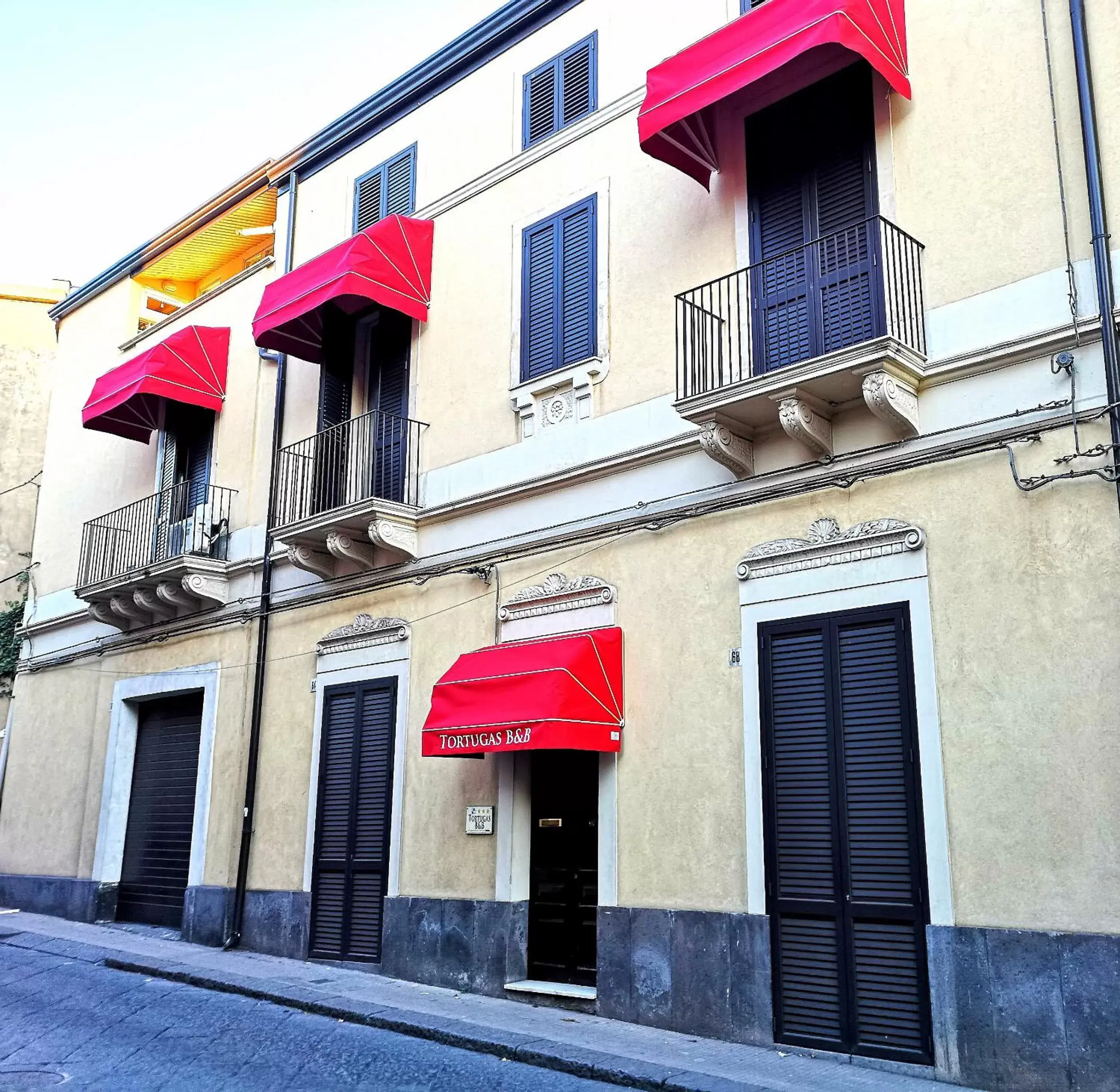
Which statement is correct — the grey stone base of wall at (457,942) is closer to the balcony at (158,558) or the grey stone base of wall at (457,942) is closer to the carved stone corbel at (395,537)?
the carved stone corbel at (395,537)

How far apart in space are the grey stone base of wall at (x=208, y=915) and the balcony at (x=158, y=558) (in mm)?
3944

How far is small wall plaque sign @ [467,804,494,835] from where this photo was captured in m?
11.9

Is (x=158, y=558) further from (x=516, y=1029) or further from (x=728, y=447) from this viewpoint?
(x=728, y=447)

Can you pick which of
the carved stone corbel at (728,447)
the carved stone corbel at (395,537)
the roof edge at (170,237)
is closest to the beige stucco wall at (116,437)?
the roof edge at (170,237)

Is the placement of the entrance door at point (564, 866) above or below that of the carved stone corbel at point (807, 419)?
below

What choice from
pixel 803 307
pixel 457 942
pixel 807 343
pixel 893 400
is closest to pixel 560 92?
pixel 803 307

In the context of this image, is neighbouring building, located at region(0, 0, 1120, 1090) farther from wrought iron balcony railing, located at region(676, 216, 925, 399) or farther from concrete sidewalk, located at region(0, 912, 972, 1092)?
concrete sidewalk, located at region(0, 912, 972, 1092)

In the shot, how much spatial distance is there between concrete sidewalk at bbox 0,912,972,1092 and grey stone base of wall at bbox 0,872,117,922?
2.32 m

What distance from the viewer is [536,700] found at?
1062 cm

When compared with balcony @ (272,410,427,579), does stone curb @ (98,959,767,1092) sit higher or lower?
lower

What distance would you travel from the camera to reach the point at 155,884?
54.4 feet

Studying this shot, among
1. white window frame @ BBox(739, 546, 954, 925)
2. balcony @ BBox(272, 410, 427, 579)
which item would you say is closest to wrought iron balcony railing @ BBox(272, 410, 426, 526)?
balcony @ BBox(272, 410, 427, 579)

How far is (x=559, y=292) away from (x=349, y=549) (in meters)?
3.94

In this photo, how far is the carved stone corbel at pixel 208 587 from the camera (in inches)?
630
